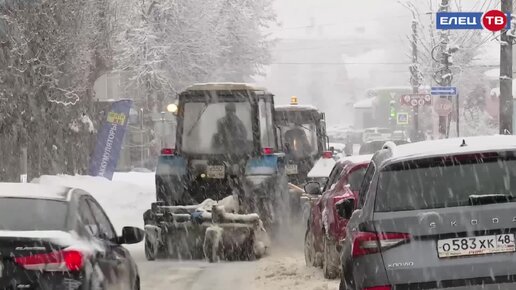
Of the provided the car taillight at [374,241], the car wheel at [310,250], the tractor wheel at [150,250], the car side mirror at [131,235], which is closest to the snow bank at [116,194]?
the tractor wheel at [150,250]

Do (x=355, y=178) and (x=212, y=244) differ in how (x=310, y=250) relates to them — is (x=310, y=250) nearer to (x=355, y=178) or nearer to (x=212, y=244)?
(x=355, y=178)

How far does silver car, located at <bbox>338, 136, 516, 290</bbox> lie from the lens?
6.16 metres

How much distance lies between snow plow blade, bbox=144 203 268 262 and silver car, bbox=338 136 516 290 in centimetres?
772

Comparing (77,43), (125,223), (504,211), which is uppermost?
(77,43)

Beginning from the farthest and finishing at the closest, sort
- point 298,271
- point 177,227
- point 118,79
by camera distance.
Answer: point 118,79, point 177,227, point 298,271

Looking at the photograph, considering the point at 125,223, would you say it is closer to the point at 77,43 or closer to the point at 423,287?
the point at 77,43

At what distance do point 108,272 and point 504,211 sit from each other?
2.87 metres

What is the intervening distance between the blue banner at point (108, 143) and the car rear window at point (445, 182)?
2169cm

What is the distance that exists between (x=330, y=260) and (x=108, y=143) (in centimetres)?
1685

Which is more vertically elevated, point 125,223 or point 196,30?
point 196,30

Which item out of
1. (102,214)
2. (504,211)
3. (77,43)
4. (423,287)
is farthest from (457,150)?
(77,43)

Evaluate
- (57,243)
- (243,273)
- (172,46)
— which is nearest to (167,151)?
(243,273)

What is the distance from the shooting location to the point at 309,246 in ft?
43.0

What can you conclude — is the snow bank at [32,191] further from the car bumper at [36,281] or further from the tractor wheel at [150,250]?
the tractor wheel at [150,250]
